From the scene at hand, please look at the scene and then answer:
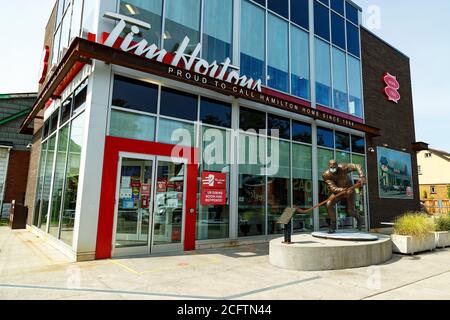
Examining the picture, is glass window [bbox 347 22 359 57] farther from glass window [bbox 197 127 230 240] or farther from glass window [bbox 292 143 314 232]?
glass window [bbox 197 127 230 240]

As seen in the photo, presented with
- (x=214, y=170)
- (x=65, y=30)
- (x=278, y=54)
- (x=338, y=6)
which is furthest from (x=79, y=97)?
(x=338, y=6)

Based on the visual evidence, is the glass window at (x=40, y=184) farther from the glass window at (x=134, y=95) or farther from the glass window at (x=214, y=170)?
the glass window at (x=214, y=170)

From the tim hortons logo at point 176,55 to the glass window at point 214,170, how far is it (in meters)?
1.98

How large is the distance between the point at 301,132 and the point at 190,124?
19.3 feet

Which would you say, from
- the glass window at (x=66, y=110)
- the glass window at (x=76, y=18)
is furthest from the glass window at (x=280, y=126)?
the glass window at (x=76, y=18)

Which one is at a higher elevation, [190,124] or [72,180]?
[190,124]

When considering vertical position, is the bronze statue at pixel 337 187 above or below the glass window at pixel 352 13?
below

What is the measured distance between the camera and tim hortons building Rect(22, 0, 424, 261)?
8.30 m

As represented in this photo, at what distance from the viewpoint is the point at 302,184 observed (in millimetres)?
A: 13414

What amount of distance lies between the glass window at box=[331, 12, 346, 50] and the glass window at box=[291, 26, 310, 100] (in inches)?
108

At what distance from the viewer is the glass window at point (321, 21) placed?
1551 cm

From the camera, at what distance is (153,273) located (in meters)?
6.54

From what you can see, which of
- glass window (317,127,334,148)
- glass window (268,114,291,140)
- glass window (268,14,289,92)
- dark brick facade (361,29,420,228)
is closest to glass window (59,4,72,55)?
glass window (268,14,289,92)

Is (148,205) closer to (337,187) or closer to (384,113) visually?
(337,187)
